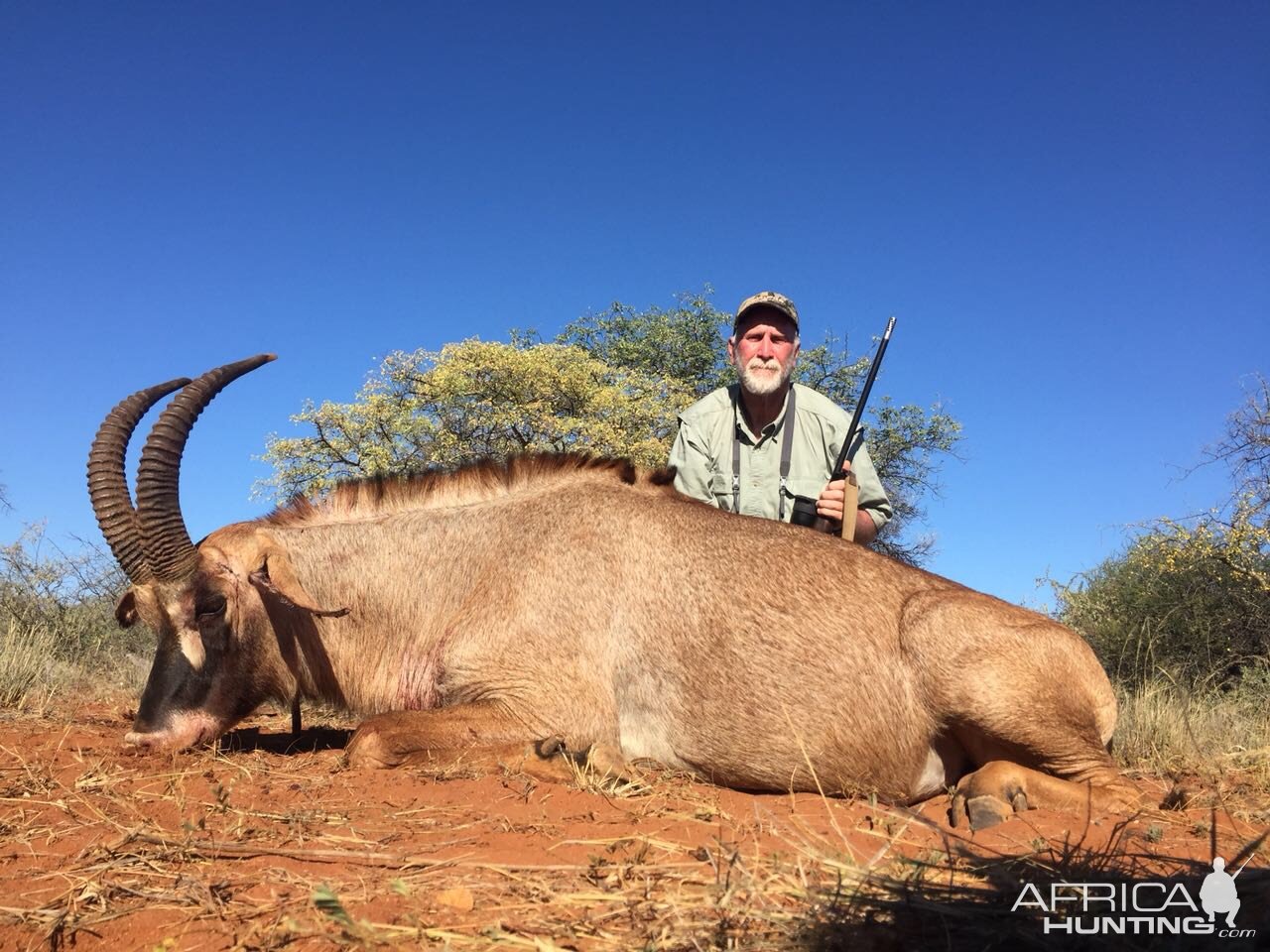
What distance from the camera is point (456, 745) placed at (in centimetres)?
448

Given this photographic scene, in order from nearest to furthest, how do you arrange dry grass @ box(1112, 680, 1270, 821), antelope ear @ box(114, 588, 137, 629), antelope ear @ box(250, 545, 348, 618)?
1. antelope ear @ box(250, 545, 348, 618)
2. antelope ear @ box(114, 588, 137, 629)
3. dry grass @ box(1112, 680, 1270, 821)

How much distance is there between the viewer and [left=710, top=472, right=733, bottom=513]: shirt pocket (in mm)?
7246

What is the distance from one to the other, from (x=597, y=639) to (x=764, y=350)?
3553mm

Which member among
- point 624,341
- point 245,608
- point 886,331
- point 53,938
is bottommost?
point 53,938

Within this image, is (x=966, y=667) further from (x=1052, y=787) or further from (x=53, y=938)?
(x=53, y=938)

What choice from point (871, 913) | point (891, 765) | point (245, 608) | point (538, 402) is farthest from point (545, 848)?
point (538, 402)

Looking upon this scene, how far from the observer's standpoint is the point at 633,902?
252cm

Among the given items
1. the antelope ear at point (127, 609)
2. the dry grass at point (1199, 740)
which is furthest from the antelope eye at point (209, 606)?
the dry grass at point (1199, 740)

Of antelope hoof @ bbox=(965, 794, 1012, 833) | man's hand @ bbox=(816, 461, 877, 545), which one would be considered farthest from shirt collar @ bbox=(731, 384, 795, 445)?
antelope hoof @ bbox=(965, 794, 1012, 833)

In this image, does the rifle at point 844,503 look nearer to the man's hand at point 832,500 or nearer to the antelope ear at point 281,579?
the man's hand at point 832,500

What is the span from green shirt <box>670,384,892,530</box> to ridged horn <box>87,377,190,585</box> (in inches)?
152

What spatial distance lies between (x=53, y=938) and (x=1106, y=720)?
4.61m
